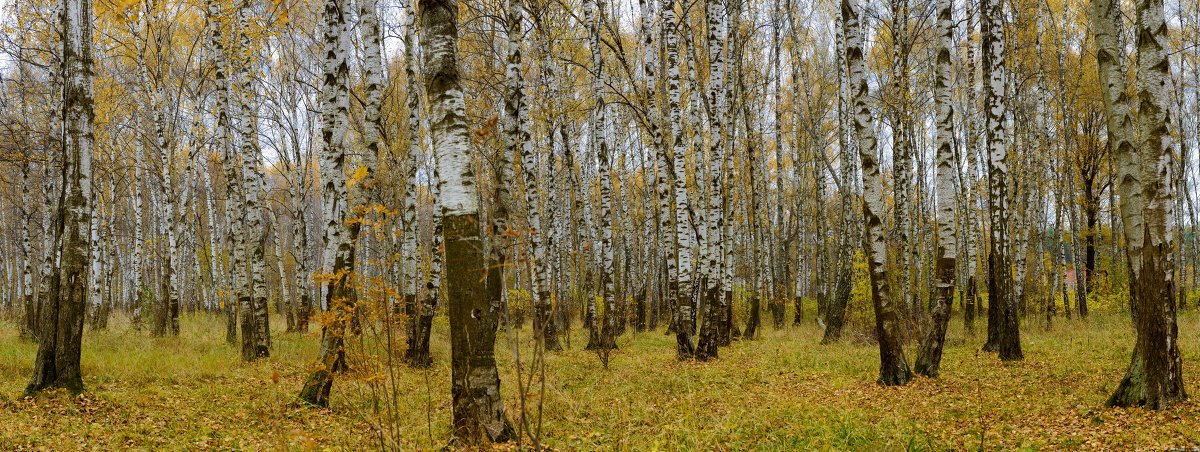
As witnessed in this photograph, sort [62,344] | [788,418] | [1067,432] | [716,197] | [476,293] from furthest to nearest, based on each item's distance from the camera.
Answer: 1. [716,197]
2. [62,344]
3. [788,418]
4. [1067,432]
5. [476,293]

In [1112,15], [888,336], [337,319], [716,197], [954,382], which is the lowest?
[954,382]

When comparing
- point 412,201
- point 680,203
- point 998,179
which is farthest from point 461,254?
point 998,179

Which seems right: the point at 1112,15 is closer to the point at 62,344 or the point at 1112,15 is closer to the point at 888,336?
the point at 888,336

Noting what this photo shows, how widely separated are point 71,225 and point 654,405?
651 centimetres

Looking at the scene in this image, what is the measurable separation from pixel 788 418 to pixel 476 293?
10.9ft

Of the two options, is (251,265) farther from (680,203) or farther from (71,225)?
(680,203)

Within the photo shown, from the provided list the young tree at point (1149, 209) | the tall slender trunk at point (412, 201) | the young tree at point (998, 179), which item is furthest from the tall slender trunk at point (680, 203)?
the young tree at point (1149, 209)

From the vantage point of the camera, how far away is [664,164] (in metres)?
11.8

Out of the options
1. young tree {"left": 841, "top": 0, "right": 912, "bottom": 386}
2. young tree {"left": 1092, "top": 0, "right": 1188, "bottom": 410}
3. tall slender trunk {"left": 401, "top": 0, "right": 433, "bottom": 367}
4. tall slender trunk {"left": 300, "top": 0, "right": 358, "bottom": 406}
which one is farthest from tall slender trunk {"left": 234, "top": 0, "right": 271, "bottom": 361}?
young tree {"left": 1092, "top": 0, "right": 1188, "bottom": 410}

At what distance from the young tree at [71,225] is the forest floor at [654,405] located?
360mm

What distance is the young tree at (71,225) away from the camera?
6.62 meters

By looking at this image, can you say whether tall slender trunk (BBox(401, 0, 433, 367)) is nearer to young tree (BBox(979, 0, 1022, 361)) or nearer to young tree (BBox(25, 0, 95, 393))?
young tree (BBox(25, 0, 95, 393))

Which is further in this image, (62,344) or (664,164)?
(664,164)

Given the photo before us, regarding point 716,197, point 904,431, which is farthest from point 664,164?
point 904,431
